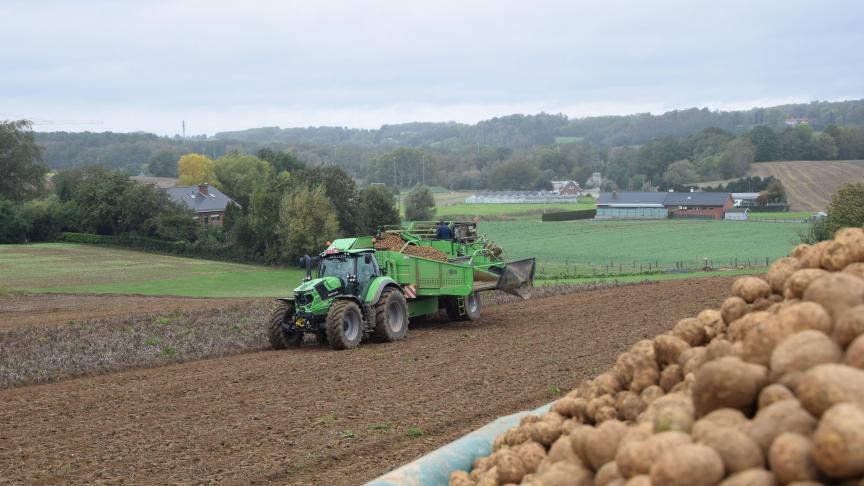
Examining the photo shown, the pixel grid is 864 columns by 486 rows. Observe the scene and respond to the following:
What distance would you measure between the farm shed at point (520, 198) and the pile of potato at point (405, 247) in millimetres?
99886

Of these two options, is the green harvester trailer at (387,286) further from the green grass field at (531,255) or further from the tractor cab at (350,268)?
the green grass field at (531,255)

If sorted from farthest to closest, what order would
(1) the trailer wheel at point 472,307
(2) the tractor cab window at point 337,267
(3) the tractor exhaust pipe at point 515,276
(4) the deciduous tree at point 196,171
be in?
(4) the deciduous tree at point 196,171 < (1) the trailer wheel at point 472,307 < (3) the tractor exhaust pipe at point 515,276 < (2) the tractor cab window at point 337,267

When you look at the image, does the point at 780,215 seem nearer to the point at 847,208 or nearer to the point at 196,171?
the point at 847,208

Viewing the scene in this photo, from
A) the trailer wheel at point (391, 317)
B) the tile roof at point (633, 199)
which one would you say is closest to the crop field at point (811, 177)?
the tile roof at point (633, 199)

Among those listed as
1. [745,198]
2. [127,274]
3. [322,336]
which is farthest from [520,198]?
[322,336]

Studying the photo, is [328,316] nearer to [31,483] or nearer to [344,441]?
[344,441]

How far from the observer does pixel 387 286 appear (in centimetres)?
2053

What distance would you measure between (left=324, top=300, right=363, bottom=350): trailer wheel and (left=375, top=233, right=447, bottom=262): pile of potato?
3021 millimetres

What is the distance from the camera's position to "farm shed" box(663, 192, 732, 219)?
9362 centimetres

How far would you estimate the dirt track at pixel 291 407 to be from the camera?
10.4 metres

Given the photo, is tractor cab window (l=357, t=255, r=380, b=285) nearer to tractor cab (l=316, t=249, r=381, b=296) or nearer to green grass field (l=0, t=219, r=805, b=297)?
tractor cab (l=316, t=249, r=381, b=296)

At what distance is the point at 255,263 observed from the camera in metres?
59.5

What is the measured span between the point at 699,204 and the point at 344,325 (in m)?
83.0

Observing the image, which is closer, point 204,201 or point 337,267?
point 337,267
